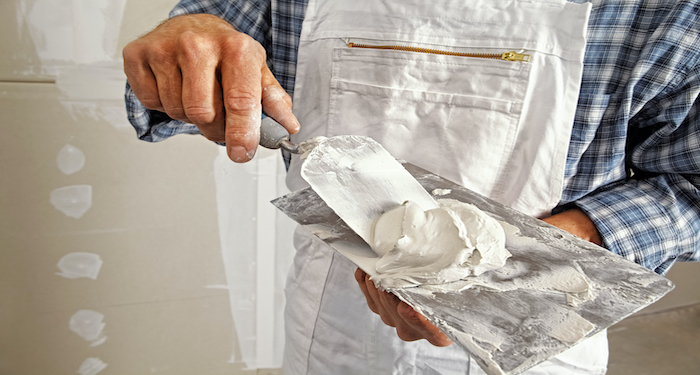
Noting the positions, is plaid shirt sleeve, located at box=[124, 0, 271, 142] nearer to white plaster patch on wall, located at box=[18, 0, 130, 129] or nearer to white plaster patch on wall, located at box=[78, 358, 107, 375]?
white plaster patch on wall, located at box=[18, 0, 130, 129]

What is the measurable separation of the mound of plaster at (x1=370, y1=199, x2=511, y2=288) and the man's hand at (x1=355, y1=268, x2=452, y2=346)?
0.05 meters

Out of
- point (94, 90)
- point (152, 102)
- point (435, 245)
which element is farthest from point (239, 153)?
point (94, 90)

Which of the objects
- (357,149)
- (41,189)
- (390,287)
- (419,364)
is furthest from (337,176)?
(41,189)

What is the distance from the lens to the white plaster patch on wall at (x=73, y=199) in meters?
1.06

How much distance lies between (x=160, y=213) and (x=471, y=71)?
3.06 ft

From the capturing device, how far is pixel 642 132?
2.33ft

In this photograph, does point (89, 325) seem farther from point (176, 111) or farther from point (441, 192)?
point (441, 192)

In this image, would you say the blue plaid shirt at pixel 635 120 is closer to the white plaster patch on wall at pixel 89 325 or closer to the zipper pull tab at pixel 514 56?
the zipper pull tab at pixel 514 56

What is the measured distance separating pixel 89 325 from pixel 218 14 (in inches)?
38.3

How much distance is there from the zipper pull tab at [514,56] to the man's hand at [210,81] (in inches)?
13.4

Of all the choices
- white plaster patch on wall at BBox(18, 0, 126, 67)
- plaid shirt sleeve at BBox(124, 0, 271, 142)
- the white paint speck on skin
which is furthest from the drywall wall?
the white paint speck on skin

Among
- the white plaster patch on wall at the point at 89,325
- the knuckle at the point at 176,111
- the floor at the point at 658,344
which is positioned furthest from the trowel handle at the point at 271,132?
the floor at the point at 658,344

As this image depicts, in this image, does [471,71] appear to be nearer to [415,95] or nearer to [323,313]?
[415,95]

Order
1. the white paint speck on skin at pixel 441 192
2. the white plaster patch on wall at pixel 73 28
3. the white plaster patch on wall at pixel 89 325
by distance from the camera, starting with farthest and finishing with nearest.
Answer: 1. the white plaster patch on wall at pixel 89 325
2. the white plaster patch on wall at pixel 73 28
3. the white paint speck on skin at pixel 441 192
